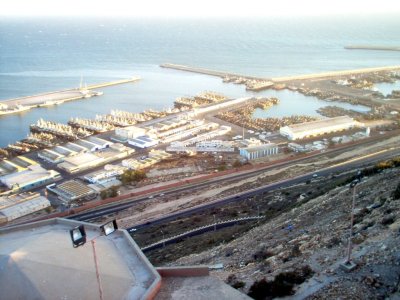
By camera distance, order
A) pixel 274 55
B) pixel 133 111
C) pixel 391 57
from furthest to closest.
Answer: pixel 274 55 < pixel 391 57 < pixel 133 111

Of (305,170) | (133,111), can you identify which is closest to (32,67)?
(133,111)

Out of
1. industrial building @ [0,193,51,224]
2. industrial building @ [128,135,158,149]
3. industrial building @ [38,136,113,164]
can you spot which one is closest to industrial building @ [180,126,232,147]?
industrial building @ [128,135,158,149]

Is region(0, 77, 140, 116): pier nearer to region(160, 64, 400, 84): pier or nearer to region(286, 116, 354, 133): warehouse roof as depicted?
region(160, 64, 400, 84): pier

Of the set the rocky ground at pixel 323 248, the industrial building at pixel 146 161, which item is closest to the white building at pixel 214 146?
the industrial building at pixel 146 161

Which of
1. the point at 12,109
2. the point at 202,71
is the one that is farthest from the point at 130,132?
the point at 202,71

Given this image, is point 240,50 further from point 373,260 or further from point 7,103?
point 373,260

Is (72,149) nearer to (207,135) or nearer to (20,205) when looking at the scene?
(20,205)
